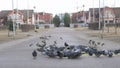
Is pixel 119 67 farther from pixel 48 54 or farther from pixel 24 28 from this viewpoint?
pixel 24 28

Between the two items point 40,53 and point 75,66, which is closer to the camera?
point 75,66

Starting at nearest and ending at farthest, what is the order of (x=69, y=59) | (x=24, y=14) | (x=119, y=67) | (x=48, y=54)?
(x=119, y=67) < (x=69, y=59) < (x=48, y=54) < (x=24, y=14)

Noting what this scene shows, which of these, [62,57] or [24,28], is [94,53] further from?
[24,28]

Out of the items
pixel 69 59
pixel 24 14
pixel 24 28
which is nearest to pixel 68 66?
pixel 69 59

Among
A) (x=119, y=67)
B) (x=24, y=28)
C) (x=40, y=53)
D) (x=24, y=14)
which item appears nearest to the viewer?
(x=119, y=67)

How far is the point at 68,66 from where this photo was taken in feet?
50.8

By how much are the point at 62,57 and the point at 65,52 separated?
0.35 meters

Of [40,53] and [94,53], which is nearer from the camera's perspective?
[94,53]

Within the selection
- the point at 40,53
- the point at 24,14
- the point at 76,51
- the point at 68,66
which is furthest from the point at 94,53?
the point at 24,14

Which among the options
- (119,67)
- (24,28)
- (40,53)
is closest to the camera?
(119,67)

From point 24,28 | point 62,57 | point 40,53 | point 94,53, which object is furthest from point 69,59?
point 24,28

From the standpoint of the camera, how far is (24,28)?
278 feet

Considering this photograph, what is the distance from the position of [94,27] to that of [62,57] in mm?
67920

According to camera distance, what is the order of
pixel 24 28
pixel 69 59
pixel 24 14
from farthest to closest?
pixel 24 14
pixel 24 28
pixel 69 59
